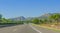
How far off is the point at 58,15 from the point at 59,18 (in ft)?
9.88

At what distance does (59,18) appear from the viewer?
144125 mm

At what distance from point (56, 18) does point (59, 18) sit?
4.04 m

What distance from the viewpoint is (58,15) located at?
467 feet

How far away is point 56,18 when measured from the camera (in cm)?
14100

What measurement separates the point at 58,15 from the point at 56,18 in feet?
9.57
